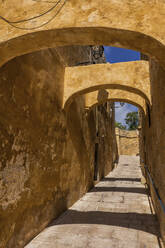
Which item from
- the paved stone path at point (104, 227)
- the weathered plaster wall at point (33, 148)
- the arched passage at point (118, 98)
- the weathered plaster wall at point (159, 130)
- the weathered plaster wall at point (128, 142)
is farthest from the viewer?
the weathered plaster wall at point (128, 142)

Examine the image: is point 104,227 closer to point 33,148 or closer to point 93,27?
point 33,148

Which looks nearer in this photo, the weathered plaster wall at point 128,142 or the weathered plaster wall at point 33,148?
the weathered plaster wall at point 33,148

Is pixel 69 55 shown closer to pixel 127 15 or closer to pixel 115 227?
pixel 127 15

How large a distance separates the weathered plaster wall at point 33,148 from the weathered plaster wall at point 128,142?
21150 mm

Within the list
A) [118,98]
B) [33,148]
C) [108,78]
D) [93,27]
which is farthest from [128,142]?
[93,27]

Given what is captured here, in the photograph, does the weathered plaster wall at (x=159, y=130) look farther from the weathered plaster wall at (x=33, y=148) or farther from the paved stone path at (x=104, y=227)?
the weathered plaster wall at (x=33, y=148)

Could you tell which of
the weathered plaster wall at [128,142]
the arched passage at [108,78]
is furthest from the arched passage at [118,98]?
the weathered plaster wall at [128,142]

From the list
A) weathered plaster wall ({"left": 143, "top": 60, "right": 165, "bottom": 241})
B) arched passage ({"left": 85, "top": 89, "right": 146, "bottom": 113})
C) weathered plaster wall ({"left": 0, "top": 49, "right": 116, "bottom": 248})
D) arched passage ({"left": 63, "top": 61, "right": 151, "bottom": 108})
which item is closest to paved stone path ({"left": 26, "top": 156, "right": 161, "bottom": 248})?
weathered plaster wall ({"left": 0, "top": 49, "right": 116, "bottom": 248})

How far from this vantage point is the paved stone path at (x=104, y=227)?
3.35m

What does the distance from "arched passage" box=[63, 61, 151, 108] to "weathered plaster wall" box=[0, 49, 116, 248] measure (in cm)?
39

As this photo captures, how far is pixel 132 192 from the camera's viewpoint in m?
7.33

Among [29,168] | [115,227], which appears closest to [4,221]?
[29,168]

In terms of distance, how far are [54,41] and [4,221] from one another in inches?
109

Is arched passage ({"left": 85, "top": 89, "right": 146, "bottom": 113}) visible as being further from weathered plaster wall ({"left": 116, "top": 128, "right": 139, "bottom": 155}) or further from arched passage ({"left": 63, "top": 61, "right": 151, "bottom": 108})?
weathered plaster wall ({"left": 116, "top": 128, "right": 139, "bottom": 155})
